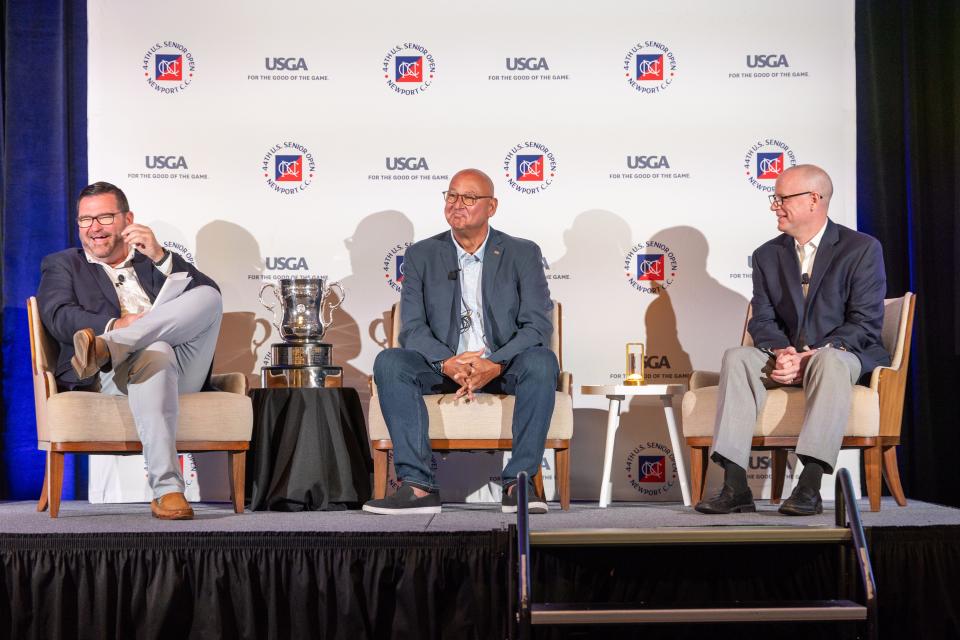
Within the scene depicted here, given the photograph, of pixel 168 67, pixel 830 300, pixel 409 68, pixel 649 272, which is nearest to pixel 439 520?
pixel 830 300

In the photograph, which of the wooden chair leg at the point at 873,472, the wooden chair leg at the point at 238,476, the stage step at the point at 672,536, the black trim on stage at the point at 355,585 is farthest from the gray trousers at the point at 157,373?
the wooden chair leg at the point at 873,472

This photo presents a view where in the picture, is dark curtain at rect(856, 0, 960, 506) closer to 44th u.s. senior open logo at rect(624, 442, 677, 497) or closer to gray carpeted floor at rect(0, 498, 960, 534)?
gray carpeted floor at rect(0, 498, 960, 534)

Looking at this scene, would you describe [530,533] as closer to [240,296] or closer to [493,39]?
[240,296]

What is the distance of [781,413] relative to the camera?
3.71 metres

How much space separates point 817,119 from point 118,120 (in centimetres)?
333

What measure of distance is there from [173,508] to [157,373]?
1.51 feet

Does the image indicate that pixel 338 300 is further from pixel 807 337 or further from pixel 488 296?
pixel 807 337

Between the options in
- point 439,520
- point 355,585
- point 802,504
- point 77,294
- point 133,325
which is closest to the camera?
point 355,585

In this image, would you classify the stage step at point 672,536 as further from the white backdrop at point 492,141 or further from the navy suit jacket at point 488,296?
the white backdrop at point 492,141

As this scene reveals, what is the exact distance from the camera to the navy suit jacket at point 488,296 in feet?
13.1

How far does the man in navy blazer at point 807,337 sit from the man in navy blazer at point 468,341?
652 mm

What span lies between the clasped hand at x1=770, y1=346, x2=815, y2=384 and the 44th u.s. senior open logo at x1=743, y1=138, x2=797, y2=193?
1.45 metres

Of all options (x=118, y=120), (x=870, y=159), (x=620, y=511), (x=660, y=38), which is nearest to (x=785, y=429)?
(x=620, y=511)

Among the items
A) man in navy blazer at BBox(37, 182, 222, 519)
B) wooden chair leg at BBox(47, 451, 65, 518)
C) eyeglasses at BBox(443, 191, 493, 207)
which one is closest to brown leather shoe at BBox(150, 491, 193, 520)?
man in navy blazer at BBox(37, 182, 222, 519)
